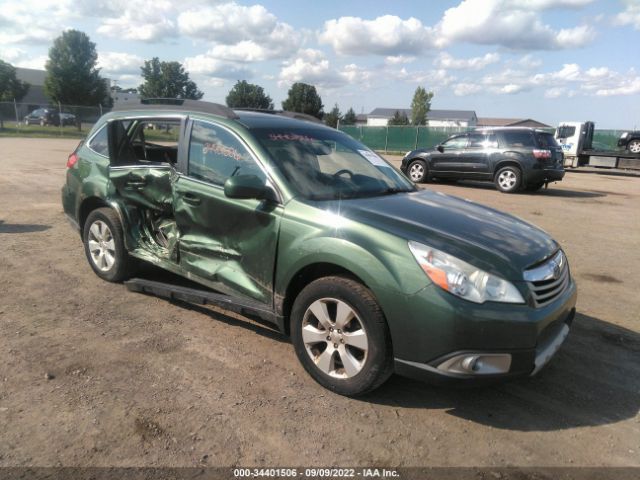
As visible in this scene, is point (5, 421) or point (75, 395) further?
point (75, 395)

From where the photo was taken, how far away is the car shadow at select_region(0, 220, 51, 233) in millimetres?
6938

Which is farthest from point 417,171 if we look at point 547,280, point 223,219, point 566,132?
point 547,280

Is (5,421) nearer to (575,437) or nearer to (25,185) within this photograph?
(575,437)

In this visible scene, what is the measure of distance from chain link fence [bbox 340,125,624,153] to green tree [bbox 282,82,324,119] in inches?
1738

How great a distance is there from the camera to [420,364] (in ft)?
9.23

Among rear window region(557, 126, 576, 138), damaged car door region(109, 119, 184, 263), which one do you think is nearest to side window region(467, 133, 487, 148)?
damaged car door region(109, 119, 184, 263)

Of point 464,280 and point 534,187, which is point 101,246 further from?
point 534,187

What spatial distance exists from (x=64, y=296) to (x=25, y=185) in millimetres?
7878

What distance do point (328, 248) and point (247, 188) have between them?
73 centimetres

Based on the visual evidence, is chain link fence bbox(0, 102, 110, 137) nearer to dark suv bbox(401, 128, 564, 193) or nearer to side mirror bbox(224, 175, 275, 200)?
dark suv bbox(401, 128, 564, 193)


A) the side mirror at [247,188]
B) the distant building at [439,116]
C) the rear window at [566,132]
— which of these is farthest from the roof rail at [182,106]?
the distant building at [439,116]

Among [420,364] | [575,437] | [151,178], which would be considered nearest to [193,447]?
[420,364]

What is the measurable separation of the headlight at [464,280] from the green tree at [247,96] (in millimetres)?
73190

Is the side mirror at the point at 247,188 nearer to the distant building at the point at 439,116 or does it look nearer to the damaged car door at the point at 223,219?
the damaged car door at the point at 223,219
